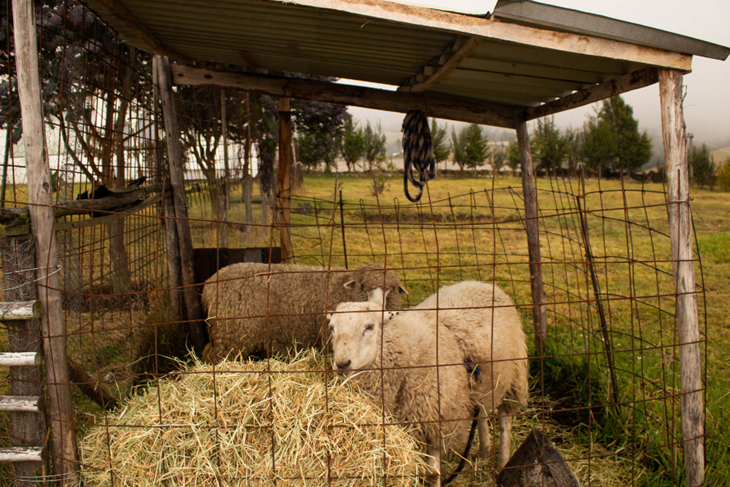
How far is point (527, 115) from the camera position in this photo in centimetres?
533

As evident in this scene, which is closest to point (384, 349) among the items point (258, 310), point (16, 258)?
point (258, 310)

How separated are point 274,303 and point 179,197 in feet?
5.43

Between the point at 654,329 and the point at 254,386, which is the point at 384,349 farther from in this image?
the point at 654,329

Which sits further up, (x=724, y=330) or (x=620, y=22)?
(x=620, y=22)

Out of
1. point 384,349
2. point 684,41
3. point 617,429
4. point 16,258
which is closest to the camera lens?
point 16,258

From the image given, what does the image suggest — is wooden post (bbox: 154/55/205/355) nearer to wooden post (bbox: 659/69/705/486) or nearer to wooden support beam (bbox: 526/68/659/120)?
wooden support beam (bbox: 526/68/659/120)

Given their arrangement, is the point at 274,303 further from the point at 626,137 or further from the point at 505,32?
the point at 626,137

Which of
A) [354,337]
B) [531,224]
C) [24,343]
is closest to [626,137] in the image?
[531,224]

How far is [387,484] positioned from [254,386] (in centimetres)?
118

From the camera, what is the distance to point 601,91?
3990 mm

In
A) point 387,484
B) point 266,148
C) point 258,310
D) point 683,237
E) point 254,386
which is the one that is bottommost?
point 387,484

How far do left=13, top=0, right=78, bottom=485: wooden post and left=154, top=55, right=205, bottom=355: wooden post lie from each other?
5.15ft

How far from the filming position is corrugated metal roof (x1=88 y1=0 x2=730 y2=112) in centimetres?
283

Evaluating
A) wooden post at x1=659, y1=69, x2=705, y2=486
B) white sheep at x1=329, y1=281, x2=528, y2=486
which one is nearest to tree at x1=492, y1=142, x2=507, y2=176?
wooden post at x1=659, y1=69, x2=705, y2=486
